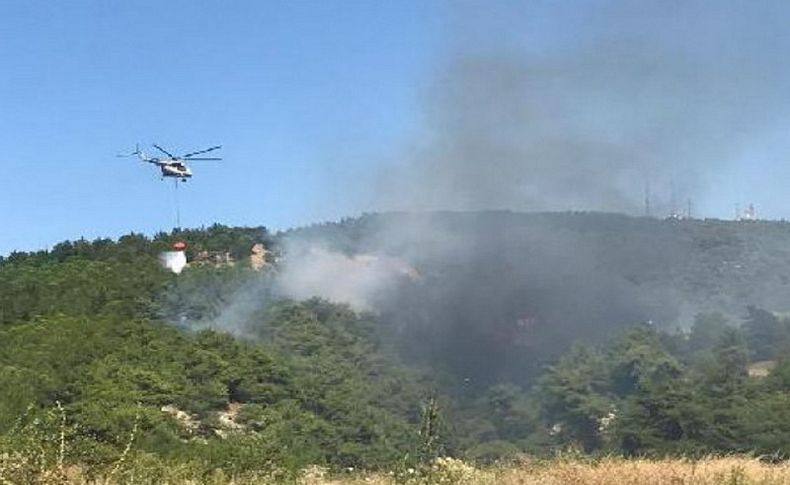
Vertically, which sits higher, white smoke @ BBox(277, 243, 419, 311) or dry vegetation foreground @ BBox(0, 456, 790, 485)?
white smoke @ BBox(277, 243, 419, 311)

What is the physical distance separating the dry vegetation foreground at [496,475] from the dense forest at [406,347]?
14.0 inches

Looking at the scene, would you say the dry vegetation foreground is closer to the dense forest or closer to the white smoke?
the dense forest

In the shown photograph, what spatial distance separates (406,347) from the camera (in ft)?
176

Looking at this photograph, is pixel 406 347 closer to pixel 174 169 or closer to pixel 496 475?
pixel 174 169

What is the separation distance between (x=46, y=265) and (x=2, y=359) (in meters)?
32.4

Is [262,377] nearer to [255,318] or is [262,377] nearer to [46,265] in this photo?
[255,318]

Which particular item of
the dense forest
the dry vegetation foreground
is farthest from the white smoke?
the dry vegetation foreground

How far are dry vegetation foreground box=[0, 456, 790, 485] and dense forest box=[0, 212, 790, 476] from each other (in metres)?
0.36

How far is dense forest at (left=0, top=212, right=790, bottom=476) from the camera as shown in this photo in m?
32.8

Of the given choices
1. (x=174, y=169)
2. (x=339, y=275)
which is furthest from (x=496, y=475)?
(x=339, y=275)

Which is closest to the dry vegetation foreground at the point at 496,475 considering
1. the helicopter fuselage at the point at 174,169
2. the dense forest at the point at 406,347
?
the dense forest at the point at 406,347

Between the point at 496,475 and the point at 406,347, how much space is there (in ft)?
144

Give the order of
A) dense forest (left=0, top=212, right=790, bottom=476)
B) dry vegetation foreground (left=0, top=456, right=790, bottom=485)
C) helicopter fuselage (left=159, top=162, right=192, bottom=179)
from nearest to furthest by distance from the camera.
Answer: dry vegetation foreground (left=0, top=456, right=790, bottom=485) → dense forest (left=0, top=212, right=790, bottom=476) → helicopter fuselage (left=159, top=162, right=192, bottom=179)

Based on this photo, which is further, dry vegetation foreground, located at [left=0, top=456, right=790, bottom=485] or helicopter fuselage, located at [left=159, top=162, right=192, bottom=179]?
helicopter fuselage, located at [left=159, top=162, right=192, bottom=179]
